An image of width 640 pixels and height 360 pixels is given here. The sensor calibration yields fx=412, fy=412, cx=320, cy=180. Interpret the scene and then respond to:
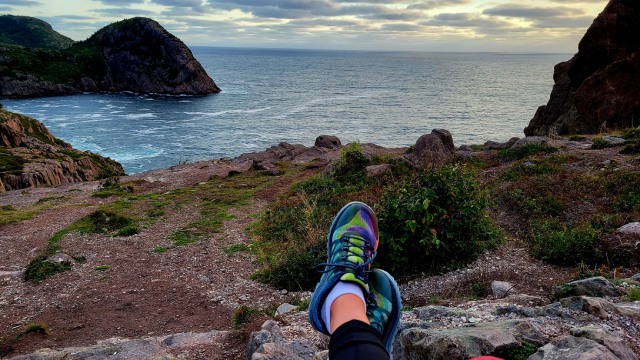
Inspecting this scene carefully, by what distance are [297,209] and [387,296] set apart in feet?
40.0

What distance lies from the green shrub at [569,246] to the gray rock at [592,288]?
71.6 inches

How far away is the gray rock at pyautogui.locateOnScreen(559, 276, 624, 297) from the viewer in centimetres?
545

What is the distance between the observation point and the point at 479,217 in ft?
28.8

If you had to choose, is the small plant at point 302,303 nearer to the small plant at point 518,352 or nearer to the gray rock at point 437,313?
the gray rock at point 437,313

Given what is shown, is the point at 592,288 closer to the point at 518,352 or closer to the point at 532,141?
the point at 518,352

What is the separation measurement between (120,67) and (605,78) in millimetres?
120670

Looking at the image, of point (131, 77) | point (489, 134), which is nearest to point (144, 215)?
point (489, 134)

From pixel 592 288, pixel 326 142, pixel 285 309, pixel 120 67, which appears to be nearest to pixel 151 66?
pixel 120 67

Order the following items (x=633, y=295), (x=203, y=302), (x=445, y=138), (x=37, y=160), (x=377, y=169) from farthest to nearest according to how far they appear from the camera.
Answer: (x=37, y=160)
(x=445, y=138)
(x=377, y=169)
(x=203, y=302)
(x=633, y=295)

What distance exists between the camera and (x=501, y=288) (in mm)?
6711

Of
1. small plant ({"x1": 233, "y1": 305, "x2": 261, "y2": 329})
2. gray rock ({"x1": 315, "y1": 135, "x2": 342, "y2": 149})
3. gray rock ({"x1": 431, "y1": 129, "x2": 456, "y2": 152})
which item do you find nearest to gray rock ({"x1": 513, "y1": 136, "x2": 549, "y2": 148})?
gray rock ({"x1": 431, "y1": 129, "x2": 456, "y2": 152})

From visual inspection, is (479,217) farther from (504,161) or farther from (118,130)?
(118,130)

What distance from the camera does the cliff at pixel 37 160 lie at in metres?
32.6

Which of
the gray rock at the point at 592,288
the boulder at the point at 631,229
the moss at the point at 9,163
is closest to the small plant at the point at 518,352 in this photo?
the gray rock at the point at 592,288
